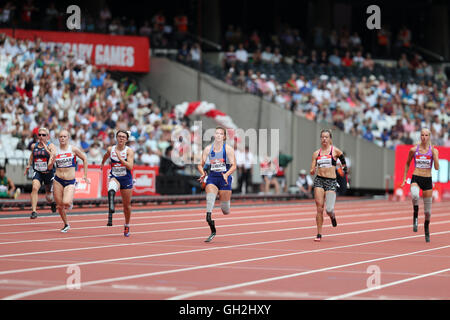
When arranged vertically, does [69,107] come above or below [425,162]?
above

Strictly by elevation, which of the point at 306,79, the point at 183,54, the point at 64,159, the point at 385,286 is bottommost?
the point at 385,286

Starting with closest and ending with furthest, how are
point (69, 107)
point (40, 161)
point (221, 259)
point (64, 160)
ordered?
point (221, 259) < point (64, 160) < point (40, 161) < point (69, 107)

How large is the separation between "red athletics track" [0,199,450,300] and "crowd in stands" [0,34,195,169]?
815 cm

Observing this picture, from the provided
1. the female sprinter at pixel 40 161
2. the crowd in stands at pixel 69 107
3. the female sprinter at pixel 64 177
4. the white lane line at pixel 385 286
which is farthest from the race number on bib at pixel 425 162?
the crowd in stands at pixel 69 107

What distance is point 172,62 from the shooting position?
41.9 m

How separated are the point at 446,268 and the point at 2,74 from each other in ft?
74.6

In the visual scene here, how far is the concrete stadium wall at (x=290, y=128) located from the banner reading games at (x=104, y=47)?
1.37 meters

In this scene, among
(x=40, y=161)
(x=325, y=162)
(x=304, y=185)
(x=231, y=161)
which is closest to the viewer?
(x=231, y=161)

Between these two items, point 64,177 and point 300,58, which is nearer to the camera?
point 64,177

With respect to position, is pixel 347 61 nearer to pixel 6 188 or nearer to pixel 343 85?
pixel 343 85

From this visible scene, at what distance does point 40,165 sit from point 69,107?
40.3 feet

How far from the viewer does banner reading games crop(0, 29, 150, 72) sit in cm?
3906

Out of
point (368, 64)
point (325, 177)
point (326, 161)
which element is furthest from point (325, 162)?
point (368, 64)

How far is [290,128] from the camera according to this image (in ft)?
129
